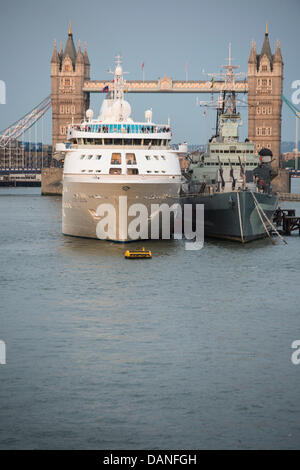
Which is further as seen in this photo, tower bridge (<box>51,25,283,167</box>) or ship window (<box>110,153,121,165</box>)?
tower bridge (<box>51,25,283,167</box>)

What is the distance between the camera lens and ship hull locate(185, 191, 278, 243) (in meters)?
42.8

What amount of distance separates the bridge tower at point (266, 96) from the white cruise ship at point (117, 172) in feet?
315

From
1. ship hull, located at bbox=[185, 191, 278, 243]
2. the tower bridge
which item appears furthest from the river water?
the tower bridge

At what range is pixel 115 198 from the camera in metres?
39.4

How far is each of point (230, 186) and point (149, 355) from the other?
29.8m

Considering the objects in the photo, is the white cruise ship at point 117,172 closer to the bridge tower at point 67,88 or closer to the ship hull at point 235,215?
the ship hull at point 235,215

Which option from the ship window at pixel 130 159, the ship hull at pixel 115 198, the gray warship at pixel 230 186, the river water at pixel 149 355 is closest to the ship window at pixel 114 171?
the ship window at pixel 130 159

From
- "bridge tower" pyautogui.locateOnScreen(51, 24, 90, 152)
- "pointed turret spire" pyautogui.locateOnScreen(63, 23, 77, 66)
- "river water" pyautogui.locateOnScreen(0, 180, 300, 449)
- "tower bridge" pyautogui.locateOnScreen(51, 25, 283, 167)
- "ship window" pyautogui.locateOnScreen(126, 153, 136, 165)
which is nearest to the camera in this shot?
"river water" pyautogui.locateOnScreen(0, 180, 300, 449)

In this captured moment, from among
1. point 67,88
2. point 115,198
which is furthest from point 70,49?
point 115,198

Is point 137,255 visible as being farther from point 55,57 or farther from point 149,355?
point 55,57

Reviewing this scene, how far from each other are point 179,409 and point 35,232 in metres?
38.6

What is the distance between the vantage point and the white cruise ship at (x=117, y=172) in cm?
3966

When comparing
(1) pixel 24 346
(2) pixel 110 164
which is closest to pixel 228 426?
(1) pixel 24 346

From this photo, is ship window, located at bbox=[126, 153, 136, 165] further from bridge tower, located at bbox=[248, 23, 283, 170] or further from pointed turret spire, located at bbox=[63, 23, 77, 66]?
pointed turret spire, located at bbox=[63, 23, 77, 66]
